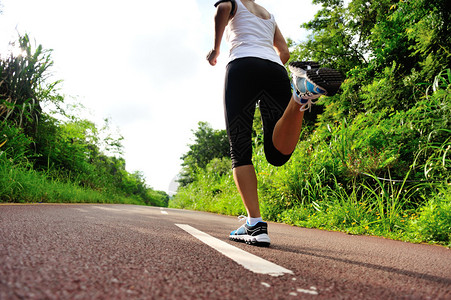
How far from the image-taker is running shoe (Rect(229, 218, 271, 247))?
2.21 m

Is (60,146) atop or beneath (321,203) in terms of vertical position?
atop

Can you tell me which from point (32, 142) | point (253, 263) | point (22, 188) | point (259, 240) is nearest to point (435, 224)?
point (259, 240)

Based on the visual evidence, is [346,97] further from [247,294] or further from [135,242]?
[247,294]

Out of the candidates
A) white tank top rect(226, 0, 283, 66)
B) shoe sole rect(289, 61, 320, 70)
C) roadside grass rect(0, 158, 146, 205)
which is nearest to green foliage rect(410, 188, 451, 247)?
shoe sole rect(289, 61, 320, 70)

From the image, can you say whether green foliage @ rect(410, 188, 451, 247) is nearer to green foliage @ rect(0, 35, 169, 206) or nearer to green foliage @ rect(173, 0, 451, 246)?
green foliage @ rect(173, 0, 451, 246)

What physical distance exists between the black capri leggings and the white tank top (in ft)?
0.26

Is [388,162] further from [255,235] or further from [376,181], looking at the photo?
[255,235]

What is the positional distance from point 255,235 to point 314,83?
1162mm

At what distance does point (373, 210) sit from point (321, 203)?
0.84m

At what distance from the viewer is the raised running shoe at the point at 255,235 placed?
221 centimetres

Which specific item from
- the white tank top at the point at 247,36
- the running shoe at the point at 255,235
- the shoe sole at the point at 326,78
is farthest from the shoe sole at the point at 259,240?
the white tank top at the point at 247,36

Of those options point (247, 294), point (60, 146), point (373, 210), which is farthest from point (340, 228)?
point (60, 146)

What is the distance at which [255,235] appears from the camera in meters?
2.26

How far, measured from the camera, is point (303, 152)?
580cm
